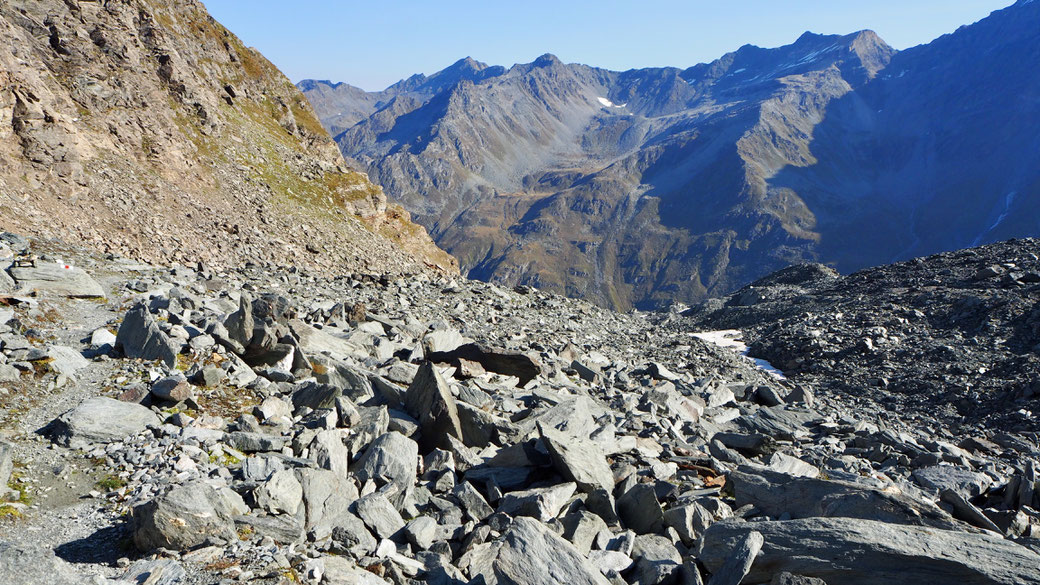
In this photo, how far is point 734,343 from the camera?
48.8 metres

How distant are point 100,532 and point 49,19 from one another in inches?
1781

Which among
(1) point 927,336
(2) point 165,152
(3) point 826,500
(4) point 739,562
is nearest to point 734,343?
(1) point 927,336

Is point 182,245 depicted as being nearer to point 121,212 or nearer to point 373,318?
point 121,212

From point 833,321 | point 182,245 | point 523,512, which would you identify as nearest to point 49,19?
point 182,245

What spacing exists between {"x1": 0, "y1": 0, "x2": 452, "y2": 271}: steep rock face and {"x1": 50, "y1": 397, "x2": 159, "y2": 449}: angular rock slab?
23.8m

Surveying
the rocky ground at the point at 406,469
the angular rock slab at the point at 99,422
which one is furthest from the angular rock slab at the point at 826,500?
the angular rock slab at the point at 99,422

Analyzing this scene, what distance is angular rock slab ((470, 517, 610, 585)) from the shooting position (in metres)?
8.02

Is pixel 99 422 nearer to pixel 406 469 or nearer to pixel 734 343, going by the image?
pixel 406 469

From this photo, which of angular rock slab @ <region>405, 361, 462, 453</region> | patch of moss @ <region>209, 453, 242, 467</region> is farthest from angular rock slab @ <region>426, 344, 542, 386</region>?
patch of moss @ <region>209, 453, 242, 467</region>

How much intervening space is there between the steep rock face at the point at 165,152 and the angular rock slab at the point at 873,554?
34.0 meters

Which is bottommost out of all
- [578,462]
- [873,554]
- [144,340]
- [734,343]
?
[144,340]

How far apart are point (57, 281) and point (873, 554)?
22.1 metres

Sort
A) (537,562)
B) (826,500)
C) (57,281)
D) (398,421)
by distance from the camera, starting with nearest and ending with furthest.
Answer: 1. (537,562)
2. (826,500)
3. (398,421)
4. (57,281)

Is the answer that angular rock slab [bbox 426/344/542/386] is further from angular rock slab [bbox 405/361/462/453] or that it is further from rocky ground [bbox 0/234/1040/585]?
angular rock slab [bbox 405/361/462/453]
